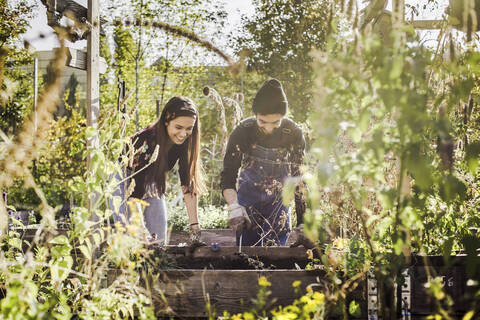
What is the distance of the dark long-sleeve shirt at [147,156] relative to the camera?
10.6ft

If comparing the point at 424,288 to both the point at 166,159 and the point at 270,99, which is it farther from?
the point at 166,159

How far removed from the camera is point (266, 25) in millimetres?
8594

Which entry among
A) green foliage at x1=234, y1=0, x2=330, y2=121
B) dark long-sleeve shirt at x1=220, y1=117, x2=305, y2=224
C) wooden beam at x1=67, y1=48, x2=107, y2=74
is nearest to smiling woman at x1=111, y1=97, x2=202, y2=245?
dark long-sleeve shirt at x1=220, y1=117, x2=305, y2=224

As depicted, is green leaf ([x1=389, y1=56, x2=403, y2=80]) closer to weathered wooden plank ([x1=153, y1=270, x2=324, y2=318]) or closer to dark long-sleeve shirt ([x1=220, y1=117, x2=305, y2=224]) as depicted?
weathered wooden plank ([x1=153, y1=270, x2=324, y2=318])

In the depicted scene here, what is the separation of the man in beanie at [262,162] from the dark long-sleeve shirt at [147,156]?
0.32 metres

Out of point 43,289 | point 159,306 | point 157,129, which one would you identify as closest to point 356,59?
point 159,306

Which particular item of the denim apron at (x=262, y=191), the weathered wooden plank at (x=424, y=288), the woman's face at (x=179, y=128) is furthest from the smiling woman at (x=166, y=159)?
the weathered wooden plank at (x=424, y=288)

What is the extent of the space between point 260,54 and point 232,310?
7162 millimetres

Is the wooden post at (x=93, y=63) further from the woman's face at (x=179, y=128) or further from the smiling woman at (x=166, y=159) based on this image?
the woman's face at (x=179, y=128)

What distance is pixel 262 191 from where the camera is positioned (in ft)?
11.4

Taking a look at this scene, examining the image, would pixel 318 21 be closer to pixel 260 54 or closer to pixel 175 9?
pixel 260 54

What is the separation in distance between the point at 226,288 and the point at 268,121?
1553 millimetres

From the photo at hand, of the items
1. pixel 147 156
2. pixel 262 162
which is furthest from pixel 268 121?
pixel 147 156

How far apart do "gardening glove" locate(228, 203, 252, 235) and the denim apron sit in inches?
5.2
